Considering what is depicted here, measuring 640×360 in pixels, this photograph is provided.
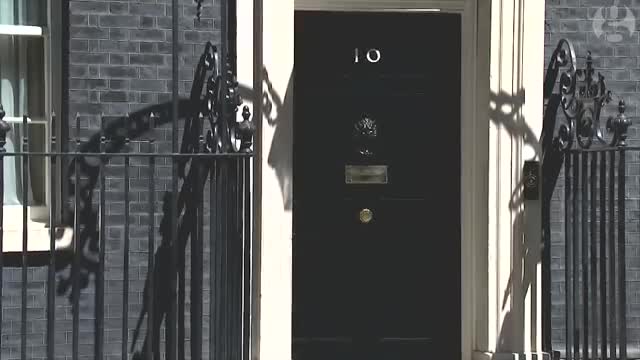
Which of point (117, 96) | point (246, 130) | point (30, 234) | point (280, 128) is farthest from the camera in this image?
point (280, 128)

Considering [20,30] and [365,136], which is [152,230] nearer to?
[20,30]

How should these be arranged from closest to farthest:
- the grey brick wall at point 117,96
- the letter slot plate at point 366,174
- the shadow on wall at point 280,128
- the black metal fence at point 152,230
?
1. the black metal fence at point 152,230
2. the grey brick wall at point 117,96
3. the shadow on wall at point 280,128
4. the letter slot plate at point 366,174

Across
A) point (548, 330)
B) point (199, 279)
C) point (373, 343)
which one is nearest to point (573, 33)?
point (548, 330)

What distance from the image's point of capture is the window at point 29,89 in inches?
249

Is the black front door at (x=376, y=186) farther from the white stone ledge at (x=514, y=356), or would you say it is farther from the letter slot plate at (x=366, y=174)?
the white stone ledge at (x=514, y=356)

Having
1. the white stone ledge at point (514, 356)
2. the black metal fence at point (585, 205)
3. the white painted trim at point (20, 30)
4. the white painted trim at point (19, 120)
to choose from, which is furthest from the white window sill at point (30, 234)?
the black metal fence at point (585, 205)

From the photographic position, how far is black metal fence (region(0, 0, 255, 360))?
595 centimetres

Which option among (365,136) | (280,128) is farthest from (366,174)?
(280,128)

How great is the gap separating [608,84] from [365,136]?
146cm

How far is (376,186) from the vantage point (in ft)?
22.4

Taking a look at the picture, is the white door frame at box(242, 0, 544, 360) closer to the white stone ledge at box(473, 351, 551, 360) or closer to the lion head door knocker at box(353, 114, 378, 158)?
the white stone ledge at box(473, 351, 551, 360)

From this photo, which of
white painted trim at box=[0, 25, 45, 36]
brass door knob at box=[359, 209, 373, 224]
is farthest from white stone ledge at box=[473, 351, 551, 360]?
white painted trim at box=[0, 25, 45, 36]

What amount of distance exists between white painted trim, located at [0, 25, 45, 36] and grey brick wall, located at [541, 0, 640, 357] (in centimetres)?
291

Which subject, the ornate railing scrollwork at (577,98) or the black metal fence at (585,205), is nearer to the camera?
the black metal fence at (585,205)
